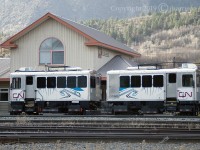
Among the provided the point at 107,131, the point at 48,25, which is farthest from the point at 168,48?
the point at 107,131

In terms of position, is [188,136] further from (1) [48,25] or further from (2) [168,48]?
(2) [168,48]

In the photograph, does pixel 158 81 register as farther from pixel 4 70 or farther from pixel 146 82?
pixel 4 70

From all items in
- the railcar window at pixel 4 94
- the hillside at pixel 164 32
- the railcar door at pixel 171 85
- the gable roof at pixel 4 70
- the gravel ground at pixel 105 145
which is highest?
the hillside at pixel 164 32

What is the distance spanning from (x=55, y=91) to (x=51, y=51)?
908cm

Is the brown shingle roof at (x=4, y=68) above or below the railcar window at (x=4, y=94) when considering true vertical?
above

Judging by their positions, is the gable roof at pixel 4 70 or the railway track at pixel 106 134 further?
the gable roof at pixel 4 70

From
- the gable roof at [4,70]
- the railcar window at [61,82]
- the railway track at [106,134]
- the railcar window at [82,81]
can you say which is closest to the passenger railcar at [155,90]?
the railcar window at [82,81]

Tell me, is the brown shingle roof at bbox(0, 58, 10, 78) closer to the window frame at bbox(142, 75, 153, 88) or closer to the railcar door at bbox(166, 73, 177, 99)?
the window frame at bbox(142, 75, 153, 88)

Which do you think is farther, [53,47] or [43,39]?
[43,39]

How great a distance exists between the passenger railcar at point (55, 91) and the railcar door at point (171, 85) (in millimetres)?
5017

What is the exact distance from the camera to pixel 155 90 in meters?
26.3

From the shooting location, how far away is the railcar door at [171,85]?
25953mm

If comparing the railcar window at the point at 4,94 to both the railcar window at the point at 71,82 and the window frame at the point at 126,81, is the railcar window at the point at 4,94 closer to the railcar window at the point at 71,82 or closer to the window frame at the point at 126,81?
the railcar window at the point at 71,82

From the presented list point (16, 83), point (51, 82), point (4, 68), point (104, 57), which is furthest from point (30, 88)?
point (4, 68)
